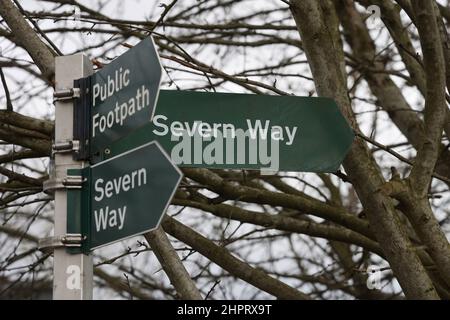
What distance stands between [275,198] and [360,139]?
3.82 feet

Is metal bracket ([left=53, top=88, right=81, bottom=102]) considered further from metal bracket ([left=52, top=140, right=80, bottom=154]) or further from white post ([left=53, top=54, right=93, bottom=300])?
metal bracket ([left=52, top=140, right=80, bottom=154])

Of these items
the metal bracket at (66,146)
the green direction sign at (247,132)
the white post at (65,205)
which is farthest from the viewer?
the green direction sign at (247,132)

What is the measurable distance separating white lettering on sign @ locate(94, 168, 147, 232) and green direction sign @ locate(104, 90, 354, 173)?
0.28 m

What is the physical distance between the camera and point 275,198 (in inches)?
214

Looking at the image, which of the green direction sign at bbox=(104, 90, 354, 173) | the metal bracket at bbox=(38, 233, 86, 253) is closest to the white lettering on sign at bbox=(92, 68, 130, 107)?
the green direction sign at bbox=(104, 90, 354, 173)

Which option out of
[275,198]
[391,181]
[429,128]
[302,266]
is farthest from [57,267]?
[302,266]

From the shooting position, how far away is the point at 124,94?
274cm

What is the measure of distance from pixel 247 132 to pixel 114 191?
722 mm

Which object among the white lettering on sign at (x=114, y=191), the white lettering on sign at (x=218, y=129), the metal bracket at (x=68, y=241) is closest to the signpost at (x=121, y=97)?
the white lettering on sign at (x=114, y=191)

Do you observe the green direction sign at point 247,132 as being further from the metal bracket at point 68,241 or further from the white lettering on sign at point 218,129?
the metal bracket at point 68,241

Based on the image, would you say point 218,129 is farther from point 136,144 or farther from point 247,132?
point 136,144

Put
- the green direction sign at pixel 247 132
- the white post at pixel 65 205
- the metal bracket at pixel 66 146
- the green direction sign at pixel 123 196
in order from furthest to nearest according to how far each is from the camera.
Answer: the green direction sign at pixel 247 132 → the metal bracket at pixel 66 146 → the white post at pixel 65 205 → the green direction sign at pixel 123 196

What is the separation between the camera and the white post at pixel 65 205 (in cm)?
273

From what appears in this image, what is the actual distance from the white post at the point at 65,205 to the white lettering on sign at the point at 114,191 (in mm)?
117
